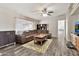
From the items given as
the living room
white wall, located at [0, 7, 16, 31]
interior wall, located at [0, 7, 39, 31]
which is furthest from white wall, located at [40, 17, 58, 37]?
white wall, located at [0, 7, 16, 31]

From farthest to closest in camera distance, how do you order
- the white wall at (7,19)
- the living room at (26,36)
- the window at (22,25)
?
the window at (22,25) < the white wall at (7,19) < the living room at (26,36)

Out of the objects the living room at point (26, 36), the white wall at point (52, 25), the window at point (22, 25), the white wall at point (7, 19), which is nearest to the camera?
the living room at point (26, 36)

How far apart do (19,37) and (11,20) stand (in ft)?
4.34

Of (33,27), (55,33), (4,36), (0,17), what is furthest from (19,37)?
(55,33)

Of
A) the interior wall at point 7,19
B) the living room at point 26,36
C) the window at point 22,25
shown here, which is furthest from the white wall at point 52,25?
the interior wall at point 7,19

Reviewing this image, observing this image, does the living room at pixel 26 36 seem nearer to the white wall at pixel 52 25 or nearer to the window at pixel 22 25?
the window at pixel 22 25

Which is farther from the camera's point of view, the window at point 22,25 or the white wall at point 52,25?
the white wall at point 52,25

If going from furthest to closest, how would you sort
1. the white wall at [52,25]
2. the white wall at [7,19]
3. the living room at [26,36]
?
the white wall at [52,25] < the white wall at [7,19] < the living room at [26,36]

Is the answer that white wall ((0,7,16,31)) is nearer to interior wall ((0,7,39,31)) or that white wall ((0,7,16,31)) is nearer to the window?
interior wall ((0,7,39,31))

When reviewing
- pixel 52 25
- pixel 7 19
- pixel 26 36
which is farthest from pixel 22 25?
pixel 52 25

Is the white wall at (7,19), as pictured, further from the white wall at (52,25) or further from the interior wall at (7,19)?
the white wall at (52,25)

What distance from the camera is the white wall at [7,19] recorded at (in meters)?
4.84

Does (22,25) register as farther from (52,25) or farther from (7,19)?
(52,25)

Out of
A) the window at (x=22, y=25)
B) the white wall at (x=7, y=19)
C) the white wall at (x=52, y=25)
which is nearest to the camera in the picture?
the white wall at (x=7, y=19)
